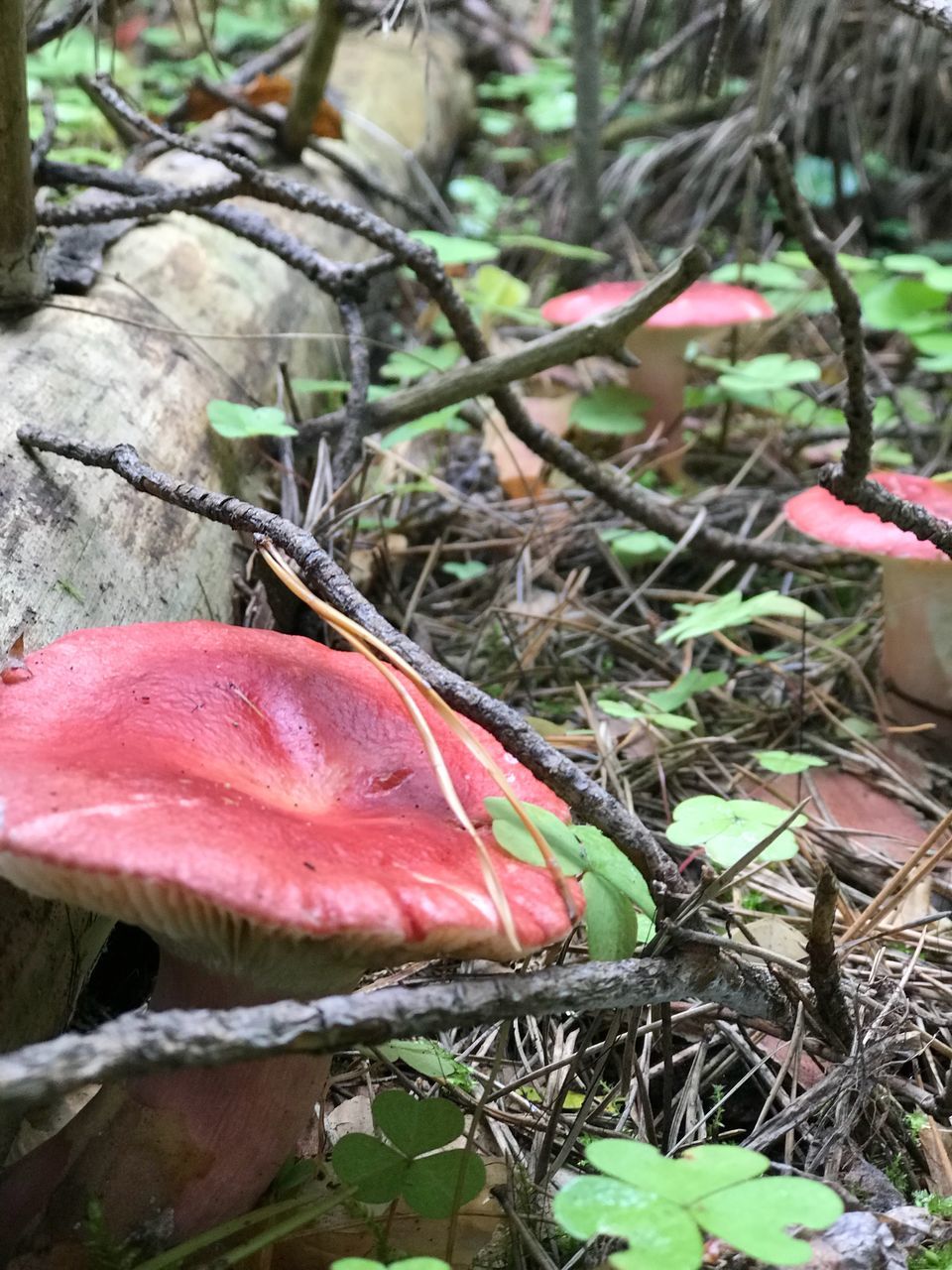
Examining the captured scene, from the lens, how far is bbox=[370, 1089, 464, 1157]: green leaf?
3.96 ft

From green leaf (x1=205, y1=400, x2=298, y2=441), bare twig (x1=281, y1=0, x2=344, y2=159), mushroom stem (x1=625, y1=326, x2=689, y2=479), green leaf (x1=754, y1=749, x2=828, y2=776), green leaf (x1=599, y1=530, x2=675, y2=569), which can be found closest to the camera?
green leaf (x1=754, y1=749, x2=828, y2=776)

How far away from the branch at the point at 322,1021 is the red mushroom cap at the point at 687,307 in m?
2.39

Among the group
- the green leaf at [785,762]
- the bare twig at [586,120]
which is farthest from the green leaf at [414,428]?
the bare twig at [586,120]

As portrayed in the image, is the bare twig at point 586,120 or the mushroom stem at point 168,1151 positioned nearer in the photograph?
the mushroom stem at point 168,1151

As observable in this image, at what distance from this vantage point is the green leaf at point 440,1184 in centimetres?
118

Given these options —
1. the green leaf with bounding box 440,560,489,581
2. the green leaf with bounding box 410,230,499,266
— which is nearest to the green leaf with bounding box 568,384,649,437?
the green leaf with bounding box 410,230,499,266

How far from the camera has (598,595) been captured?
2877mm

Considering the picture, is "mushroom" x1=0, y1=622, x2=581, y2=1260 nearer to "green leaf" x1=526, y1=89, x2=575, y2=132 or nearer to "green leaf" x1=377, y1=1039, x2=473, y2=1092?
"green leaf" x1=377, y1=1039, x2=473, y2=1092

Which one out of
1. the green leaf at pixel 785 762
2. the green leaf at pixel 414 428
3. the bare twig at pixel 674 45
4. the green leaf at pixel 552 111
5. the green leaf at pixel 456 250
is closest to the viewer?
the green leaf at pixel 785 762

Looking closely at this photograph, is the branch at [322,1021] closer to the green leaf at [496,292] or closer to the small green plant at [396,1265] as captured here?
the small green plant at [396,1265]

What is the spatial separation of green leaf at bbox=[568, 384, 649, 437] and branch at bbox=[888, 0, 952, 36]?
5.41ft

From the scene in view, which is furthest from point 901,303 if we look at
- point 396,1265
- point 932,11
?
point 396,1265

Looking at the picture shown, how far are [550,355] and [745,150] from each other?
2847 millimetres

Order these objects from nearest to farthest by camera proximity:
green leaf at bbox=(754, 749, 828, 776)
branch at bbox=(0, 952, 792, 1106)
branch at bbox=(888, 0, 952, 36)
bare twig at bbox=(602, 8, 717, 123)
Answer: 1. branch at bbox=(0, 952, 792, 1106)
2. branch at bbox=(888, 0, 952, 36)
3. green leaf at bbox=(754, 749, 828, 776)
4. bare twig at bbox=(602, 8, 717, 123)
